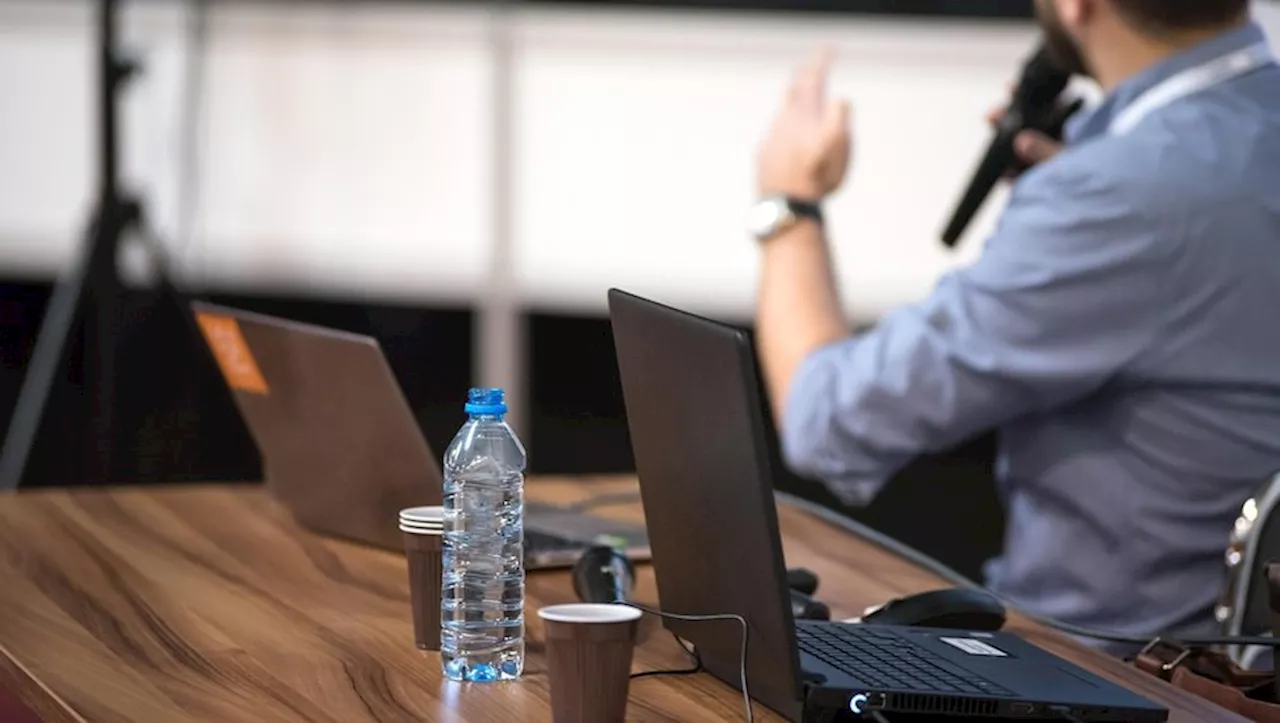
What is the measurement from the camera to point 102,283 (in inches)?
125

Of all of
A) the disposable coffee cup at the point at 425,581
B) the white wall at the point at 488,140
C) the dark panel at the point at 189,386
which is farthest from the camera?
the dark panel at the point at 189,386

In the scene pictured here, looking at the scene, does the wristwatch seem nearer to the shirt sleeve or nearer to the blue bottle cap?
the shirt sleeve

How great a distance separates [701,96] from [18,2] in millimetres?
1521

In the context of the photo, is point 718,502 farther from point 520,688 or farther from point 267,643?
point 267,643

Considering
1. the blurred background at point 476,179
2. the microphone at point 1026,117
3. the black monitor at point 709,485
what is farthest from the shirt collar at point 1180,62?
the blurred background at point 476,179

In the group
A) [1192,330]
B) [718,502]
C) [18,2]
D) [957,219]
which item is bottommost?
[718,502]

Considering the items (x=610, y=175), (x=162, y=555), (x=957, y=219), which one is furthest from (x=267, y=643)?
(x=610, y=175)

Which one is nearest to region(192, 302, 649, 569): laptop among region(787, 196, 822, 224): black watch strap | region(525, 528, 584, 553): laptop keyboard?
region(525, 528, 584, 553): laptop keyboard

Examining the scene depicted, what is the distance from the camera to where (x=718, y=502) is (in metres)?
1.11

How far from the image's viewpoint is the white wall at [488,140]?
3.61 m

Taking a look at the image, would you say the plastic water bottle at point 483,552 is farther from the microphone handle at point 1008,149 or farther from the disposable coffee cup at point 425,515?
the microphone handle at point 1008,149

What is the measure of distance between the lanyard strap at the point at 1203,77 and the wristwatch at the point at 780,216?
377 millimetres

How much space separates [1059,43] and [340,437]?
3.33ft

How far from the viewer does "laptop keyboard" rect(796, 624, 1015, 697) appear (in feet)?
3.62
